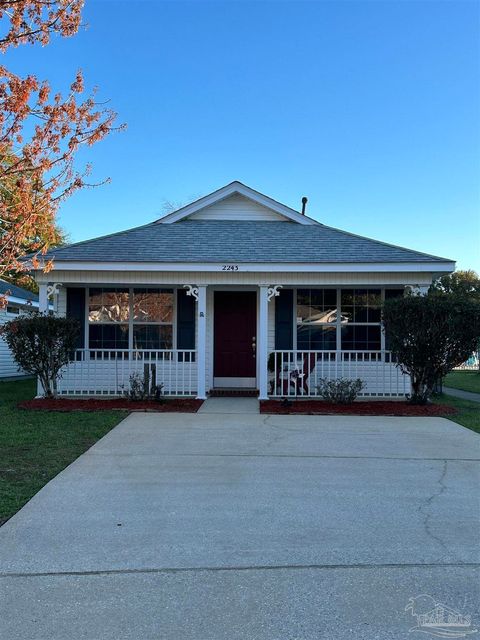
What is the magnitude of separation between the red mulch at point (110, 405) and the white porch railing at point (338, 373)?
1.91 metres

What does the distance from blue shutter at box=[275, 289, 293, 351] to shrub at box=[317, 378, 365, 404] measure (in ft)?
5.55

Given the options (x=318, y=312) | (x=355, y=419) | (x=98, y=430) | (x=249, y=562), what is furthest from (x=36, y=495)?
(x=318, y=312)

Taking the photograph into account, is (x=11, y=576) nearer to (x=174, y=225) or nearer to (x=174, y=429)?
(x=174, y=429)

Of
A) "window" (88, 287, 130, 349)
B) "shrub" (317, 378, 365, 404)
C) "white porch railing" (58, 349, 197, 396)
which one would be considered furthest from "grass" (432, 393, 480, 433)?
"window" (88, 287, 130, 349)

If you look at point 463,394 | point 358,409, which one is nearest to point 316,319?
point 358,409

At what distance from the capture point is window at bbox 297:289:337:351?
12508mm

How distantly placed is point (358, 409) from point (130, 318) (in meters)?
5.47

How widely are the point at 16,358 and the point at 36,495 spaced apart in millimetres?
6241

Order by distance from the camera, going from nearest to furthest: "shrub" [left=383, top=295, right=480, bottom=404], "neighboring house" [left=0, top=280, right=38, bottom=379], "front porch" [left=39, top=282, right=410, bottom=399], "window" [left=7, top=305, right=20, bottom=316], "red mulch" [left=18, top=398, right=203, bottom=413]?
"shrub" [left=383, top=295, right=480, bottom=404], "red mulch" [left=18, top=398, right=203, bottom=413], "front porch" [left=39, top=282, right=410, bottom=399], "neighboring house" [left=0, top=280, right=38, bottom=379], "window" [left=7, top=305, right=20, bottom=316]

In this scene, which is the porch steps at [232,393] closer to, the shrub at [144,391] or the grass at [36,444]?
the shrub at [144,391]

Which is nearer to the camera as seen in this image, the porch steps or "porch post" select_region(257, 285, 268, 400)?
"porch post" select_region(257, 285, 268, 400)

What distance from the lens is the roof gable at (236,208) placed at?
13688 millimetres

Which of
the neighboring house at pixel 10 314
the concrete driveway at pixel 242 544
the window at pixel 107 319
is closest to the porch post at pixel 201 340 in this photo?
the window at pixel 107 319

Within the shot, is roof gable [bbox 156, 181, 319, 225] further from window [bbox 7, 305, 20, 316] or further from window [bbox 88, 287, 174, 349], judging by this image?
window [bbox 7, 305, 20, 316]
